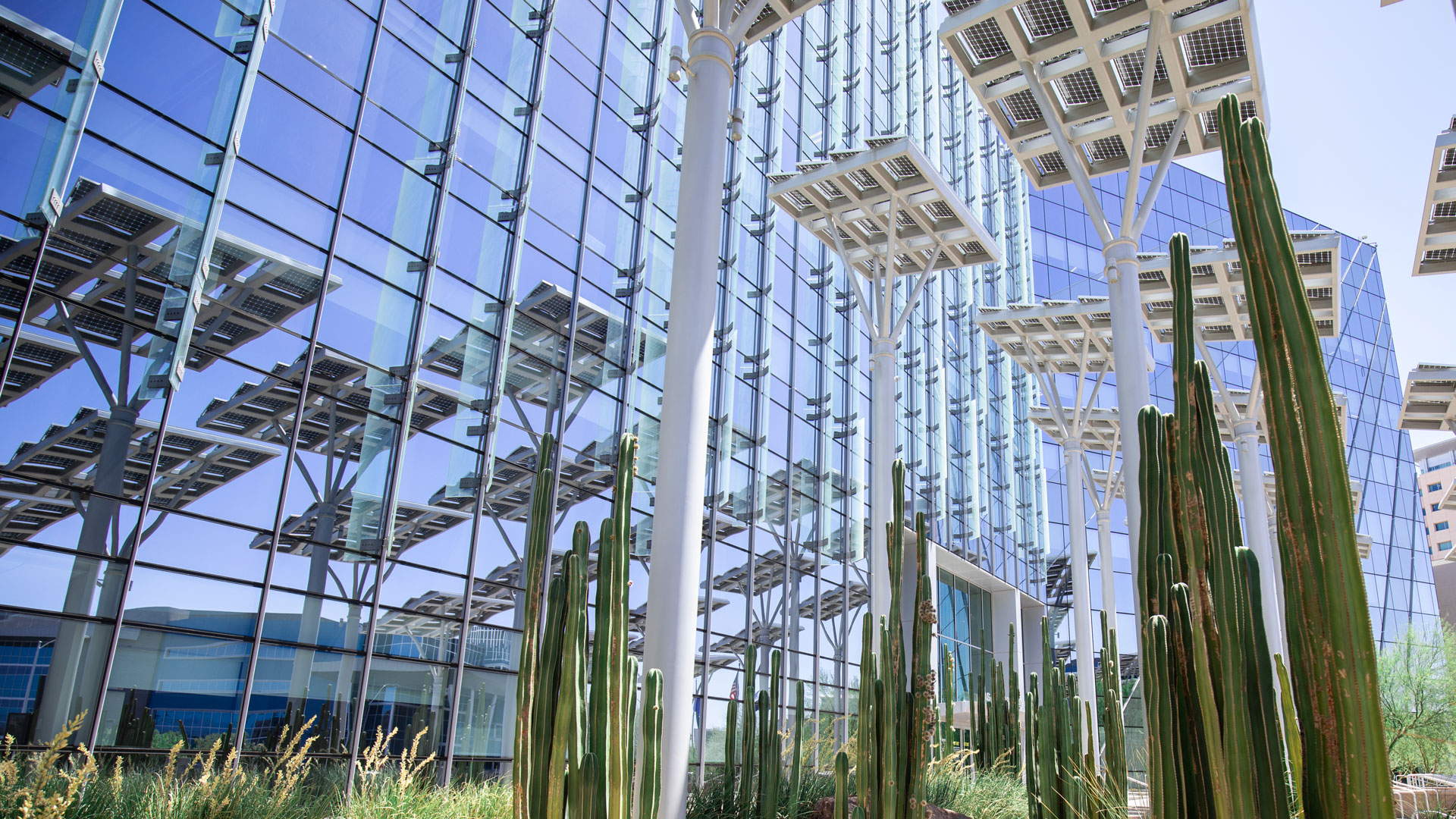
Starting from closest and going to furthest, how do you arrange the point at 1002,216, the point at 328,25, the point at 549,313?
the point at 328,25 → the point at 549,313 → the point at 1002,216

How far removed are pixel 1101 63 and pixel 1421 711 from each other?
949 inches

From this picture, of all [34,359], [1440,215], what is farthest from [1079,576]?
[34,359]

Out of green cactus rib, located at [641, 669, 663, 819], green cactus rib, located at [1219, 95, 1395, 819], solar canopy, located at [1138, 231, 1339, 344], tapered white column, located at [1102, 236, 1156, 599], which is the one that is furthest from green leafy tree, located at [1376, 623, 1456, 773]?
green cactus rib, located at [1219, 95, 1395, 819]

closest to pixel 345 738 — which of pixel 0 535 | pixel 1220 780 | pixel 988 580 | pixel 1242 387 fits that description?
pixel 0 535

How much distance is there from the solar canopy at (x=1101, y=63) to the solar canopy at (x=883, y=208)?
1.54m

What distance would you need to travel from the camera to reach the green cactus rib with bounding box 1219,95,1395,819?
2.04 meters

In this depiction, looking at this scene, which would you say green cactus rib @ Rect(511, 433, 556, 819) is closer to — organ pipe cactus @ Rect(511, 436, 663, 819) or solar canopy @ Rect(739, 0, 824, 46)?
organ pipe cactus @ Rect(511, 436, 663, 819)

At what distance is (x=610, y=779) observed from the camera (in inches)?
185

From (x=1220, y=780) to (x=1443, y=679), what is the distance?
30974 millimetres

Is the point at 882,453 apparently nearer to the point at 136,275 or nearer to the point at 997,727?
the point at 997,727

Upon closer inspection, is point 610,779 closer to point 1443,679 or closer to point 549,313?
point 549,313

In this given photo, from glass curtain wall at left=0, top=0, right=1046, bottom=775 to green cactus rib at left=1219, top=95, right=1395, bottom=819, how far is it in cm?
945

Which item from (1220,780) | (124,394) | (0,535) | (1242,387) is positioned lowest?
(1220,780)

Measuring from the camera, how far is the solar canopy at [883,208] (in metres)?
12.9
